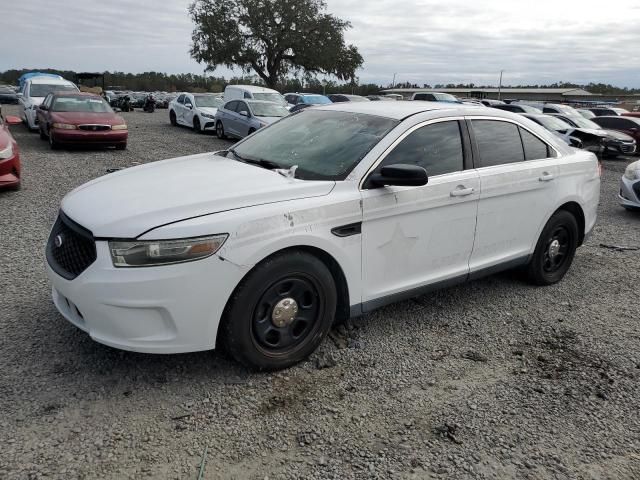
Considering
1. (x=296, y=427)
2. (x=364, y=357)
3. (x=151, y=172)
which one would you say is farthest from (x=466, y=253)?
(x=151, y=172)

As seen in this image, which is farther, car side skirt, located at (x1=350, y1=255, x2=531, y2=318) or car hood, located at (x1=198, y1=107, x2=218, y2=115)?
car hood, located at (x1=198, y1=107, x2=218, y2=115)

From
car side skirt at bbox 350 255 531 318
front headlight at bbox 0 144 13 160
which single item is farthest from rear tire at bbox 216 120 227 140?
car side skirt at bbox 350 255 531 318

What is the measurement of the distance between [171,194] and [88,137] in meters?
10.7

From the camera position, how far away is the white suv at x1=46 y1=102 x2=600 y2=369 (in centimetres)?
281

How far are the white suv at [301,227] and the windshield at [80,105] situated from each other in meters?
10.2

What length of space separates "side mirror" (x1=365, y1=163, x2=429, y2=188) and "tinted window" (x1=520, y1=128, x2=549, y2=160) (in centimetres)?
169

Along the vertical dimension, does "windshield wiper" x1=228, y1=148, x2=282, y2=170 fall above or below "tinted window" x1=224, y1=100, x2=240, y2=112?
above

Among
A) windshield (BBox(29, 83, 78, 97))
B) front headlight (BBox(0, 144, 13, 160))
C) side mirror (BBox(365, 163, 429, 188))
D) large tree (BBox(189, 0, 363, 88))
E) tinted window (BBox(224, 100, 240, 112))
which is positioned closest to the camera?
side mirror (BBox(365, 163, 429, 188))

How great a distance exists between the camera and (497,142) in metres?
4.36

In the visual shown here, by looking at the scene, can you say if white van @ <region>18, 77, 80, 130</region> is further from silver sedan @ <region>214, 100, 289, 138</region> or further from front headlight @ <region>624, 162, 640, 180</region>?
front headlight @ <region>624, 162, 640, 180</region>

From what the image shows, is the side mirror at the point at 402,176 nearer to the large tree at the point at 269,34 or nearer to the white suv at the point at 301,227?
the white suv at the point at 301,227

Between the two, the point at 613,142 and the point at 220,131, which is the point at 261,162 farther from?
the point at 613,142

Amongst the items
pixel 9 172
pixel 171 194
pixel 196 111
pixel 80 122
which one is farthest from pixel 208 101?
pixel 171 194

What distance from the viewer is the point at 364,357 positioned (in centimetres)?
354
